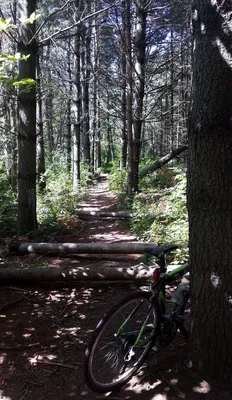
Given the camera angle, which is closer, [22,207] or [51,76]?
[22,207]

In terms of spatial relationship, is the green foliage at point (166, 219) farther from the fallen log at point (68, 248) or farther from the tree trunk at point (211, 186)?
the tree trunk at point (211, 186)

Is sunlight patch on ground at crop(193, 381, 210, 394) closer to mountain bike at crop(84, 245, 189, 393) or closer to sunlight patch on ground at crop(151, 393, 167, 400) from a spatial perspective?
sunlight patch on ground at crop(151, 393, 167, 400)

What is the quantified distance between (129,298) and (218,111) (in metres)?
1.80

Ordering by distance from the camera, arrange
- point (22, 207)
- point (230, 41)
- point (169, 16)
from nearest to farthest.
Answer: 1. point (230, 41)
2. point (22, 207)
3. point (169, 16)

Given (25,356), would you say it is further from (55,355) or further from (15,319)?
(15,319)

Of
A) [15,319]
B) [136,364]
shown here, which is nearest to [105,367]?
[136,364]

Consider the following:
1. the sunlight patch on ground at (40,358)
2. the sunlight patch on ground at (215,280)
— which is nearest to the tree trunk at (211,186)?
the sunlight patch on ground at (215,280)

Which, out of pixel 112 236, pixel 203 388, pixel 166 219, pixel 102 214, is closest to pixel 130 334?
pixel 203 388

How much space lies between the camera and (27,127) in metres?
7.04

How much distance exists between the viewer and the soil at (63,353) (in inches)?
102

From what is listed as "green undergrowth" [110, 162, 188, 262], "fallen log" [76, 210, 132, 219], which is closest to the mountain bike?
"green undergrowth" [110, 162, 188, 262]

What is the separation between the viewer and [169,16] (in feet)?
35.8

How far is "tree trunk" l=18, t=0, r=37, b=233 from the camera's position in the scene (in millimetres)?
6684

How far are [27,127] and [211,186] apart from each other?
5.69 meters
